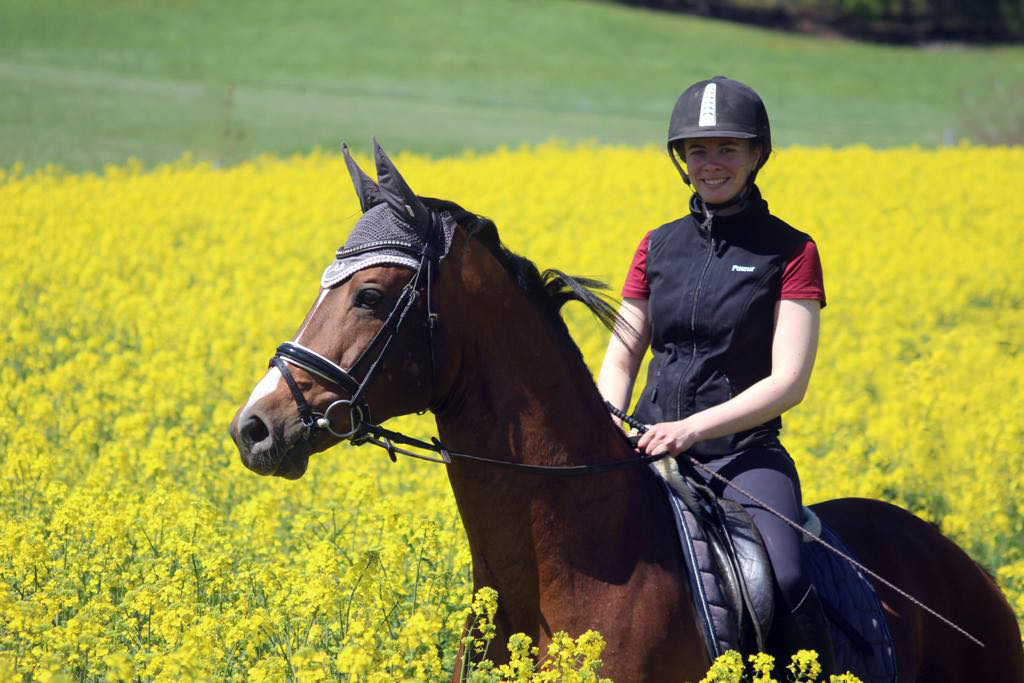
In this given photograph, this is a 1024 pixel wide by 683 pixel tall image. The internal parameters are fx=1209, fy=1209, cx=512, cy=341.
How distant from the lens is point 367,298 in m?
3.32

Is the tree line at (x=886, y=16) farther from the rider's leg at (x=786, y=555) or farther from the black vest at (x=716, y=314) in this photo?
the rider's leg at (x=786, y=555)

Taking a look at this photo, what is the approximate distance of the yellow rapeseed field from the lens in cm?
446

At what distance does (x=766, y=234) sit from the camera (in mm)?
3902

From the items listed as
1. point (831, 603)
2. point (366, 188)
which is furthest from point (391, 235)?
point (831, 603)

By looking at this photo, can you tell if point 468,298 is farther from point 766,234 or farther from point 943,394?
point 943,394

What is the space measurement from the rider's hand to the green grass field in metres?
22.6

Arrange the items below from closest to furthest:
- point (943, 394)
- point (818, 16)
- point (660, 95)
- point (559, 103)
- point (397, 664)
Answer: point (397, 664)
point (943, 394)
point (559, 103)
point (660, 95)
point (818, 16)

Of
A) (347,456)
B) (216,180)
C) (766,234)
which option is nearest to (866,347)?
(347,456)

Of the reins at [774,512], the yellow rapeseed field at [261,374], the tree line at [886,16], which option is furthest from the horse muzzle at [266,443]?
the tree line at [886,16]

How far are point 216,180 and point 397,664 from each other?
17943 millimetres

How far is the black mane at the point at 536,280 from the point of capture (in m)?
3.54

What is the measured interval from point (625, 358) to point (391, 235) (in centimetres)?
110

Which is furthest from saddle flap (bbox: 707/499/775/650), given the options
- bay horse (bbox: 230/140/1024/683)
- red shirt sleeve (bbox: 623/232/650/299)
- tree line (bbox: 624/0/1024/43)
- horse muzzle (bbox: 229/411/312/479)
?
tree line (bbox: 624/0/1024/43)

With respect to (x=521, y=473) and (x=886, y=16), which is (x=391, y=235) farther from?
(x=886, y=16)
